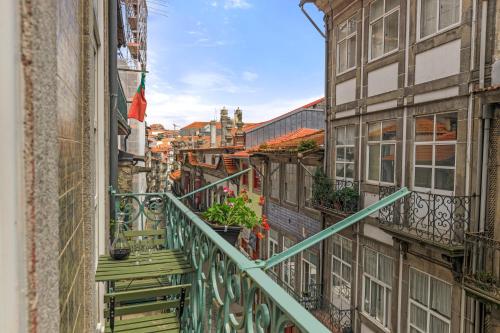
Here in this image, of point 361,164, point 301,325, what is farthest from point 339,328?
point 301,325

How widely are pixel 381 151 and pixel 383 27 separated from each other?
11.3 ft

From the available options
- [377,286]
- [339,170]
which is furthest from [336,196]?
[377,286]

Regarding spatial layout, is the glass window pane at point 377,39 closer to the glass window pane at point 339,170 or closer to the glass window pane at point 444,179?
the glass window pane at point 339,170

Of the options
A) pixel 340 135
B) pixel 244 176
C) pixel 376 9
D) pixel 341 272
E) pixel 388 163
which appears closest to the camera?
pixel 388 163

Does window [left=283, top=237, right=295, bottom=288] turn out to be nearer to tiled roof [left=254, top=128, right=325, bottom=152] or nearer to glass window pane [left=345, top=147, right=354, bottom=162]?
tiled roof [left=254, top=128, right=325, bottom=152]

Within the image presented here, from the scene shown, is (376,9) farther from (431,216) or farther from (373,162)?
(431,216)

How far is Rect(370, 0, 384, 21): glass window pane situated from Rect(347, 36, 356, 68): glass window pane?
1.15m

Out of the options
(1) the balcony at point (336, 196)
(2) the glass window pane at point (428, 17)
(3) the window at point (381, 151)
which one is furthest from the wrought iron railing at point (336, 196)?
(2) the glass window pane at point (428, 17)

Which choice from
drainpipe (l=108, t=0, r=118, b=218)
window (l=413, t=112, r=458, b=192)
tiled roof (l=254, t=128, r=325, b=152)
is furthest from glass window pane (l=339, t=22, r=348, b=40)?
drainpipe (l=108, t=0, r=118, b=218)

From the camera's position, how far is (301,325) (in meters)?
1.21

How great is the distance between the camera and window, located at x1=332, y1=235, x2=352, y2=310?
11.7m

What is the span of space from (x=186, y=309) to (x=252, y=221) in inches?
85.1

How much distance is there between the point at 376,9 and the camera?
404 inches

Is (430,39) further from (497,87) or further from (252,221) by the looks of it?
(252,221)
